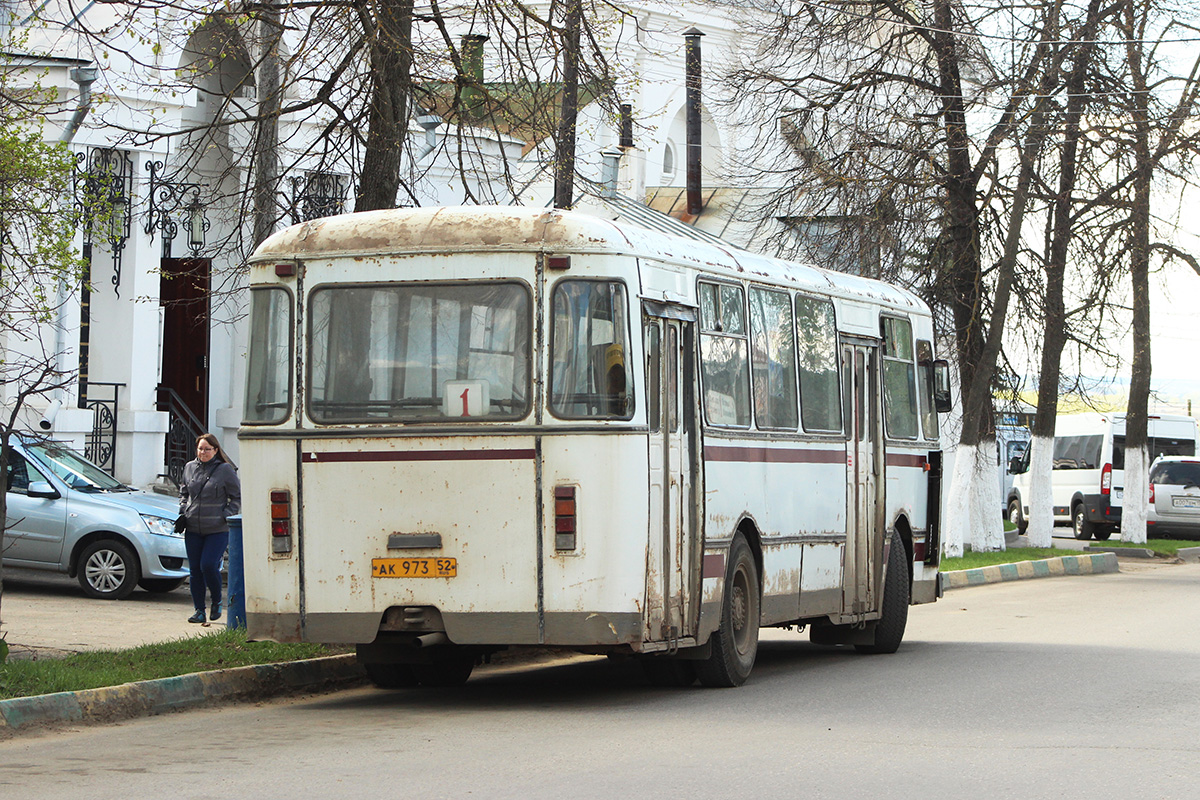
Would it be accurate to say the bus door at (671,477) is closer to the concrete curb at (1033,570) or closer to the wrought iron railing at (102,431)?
the concrete curb at (1033,570)

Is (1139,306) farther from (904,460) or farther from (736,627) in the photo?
(736,627)

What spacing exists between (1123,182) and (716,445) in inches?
668

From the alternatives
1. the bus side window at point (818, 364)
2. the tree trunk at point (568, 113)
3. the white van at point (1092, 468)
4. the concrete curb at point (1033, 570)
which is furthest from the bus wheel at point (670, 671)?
the white van at point (1092, 468)

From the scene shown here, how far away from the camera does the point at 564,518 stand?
980cm

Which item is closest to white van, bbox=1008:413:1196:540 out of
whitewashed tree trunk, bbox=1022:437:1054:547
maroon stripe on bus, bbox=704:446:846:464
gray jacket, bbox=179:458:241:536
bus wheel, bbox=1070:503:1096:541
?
bus wheel, bbox=1070:503:1096:541

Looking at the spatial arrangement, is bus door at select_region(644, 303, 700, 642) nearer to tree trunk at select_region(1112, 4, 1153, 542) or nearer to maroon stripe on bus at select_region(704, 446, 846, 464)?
maroon stripe on bus at select_region(704, 446, 846, 464)

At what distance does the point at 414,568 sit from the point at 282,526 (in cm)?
89

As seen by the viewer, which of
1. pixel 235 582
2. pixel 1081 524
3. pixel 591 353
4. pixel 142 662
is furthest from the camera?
pixel 1081 524

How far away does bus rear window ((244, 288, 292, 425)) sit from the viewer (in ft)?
33.7

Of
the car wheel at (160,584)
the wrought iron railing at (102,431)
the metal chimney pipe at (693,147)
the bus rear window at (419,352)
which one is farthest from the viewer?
the metal chimney pipe at (693,147)

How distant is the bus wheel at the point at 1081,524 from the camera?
37.1 m

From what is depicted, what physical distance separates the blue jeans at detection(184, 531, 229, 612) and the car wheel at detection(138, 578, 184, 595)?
96.6 inches

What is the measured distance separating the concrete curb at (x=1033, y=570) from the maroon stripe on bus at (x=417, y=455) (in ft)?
46.2

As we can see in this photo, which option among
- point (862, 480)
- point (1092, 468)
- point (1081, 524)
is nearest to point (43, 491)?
point (862, 480)
